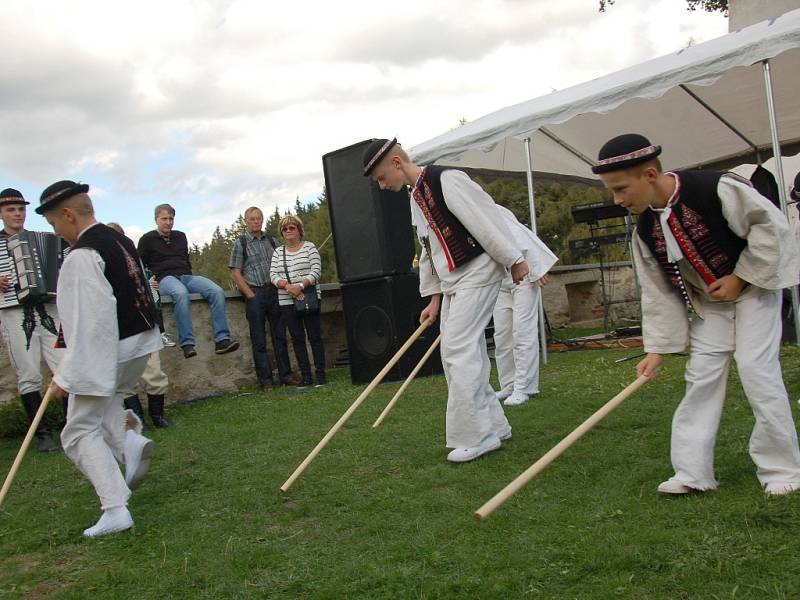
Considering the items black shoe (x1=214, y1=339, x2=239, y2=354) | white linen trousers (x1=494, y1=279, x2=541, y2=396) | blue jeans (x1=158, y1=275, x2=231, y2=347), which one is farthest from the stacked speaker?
white linen trousers (x1=494, y1=279, x2=541, y2=396)

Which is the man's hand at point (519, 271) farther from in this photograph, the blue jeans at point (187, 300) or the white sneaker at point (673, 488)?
the blue jeans at point (187, 300)

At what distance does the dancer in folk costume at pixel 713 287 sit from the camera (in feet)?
10.7

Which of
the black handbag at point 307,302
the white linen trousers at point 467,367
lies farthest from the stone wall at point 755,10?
the white linen trousers at point 467,367

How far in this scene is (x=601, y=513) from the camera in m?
3.34

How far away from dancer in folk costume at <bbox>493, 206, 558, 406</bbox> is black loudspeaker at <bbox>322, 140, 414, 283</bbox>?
2.26 metres

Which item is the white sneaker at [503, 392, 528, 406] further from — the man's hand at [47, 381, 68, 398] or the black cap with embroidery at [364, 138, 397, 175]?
the man's hand at [47, 381, 68, 398]

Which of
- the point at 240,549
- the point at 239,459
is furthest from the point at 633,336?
the point at 240,549

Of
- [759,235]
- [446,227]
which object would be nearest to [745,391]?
[759,235]

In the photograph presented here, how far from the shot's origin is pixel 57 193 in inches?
161

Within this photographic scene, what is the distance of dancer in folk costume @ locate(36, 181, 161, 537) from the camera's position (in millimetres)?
3934

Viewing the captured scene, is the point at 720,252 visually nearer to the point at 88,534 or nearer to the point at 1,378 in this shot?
the point at 88,534

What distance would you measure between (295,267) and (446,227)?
440 cm

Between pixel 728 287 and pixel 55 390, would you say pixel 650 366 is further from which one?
pixel 55 390

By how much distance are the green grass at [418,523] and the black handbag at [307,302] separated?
2961mm
